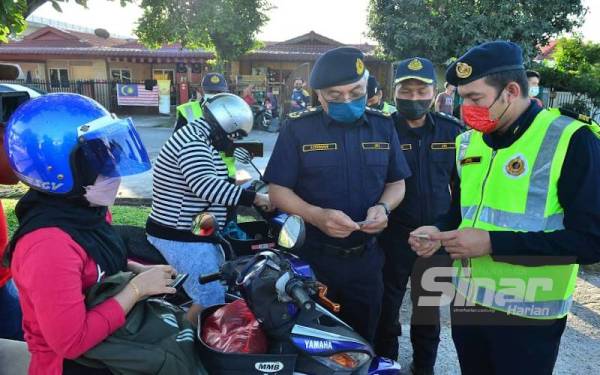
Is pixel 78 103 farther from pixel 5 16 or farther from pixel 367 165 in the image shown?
pixel 5 16

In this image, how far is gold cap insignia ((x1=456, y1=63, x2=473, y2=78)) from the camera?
1.85 m

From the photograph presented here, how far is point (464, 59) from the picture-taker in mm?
1871

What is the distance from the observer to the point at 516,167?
1785 mm

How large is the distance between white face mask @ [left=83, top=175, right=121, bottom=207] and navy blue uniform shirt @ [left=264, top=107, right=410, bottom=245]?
3.22 feet

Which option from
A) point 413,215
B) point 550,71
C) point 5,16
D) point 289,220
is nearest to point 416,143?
point 413,215

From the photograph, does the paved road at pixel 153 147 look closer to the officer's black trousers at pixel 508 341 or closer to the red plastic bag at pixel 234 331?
the red plastic bag at pixel 234 331

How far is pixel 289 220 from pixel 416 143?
4.96ft

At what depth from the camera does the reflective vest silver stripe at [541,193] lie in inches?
67.2

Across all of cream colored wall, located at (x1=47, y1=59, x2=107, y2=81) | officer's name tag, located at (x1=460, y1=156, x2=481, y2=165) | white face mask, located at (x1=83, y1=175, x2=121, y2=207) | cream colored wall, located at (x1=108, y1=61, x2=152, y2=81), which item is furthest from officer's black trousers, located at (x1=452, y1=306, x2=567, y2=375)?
cream colored wall, located at (x1=47, y1=59, x2=107, y2=81)

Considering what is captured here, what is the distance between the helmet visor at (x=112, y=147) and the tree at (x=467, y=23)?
52.8ft

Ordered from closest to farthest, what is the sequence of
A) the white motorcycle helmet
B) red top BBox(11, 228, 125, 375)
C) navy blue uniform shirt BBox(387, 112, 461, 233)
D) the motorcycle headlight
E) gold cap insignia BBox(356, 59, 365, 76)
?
red top BBox(11, 228, 125, 375) < the motorcycle headlight < gold cap insignia BBox(356, 59, 365, 76) < the white motorcycle helmet < navy blue uniform shirt BBox(387, 112, 461, 233)

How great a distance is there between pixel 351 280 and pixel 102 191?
1391mm

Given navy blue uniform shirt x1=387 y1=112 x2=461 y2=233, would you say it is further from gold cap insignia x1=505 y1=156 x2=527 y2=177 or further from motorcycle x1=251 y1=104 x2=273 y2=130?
motorcycle x1=251 y1=104 x2=273 y2=130

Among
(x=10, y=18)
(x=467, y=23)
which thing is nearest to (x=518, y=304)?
(x=10, y=18)
